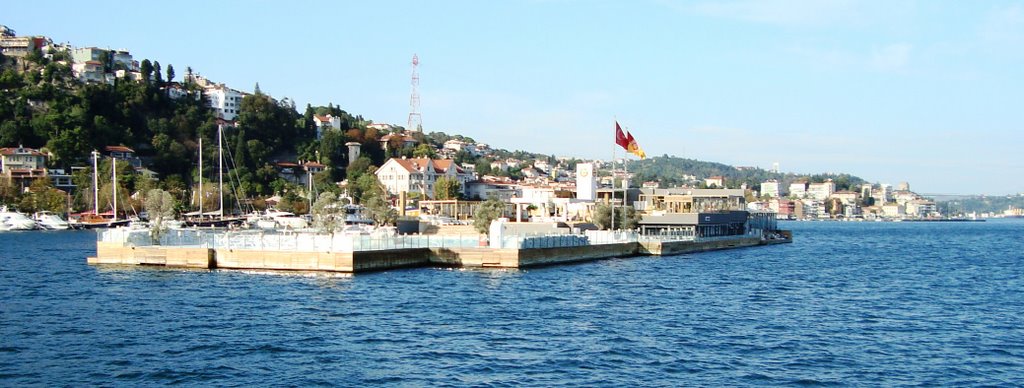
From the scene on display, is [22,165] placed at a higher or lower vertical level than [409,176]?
higher

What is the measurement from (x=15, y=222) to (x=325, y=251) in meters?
67.1

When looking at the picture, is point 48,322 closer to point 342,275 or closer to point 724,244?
point 342,275

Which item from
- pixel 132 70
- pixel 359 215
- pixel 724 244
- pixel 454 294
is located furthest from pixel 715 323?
pixel 132 70

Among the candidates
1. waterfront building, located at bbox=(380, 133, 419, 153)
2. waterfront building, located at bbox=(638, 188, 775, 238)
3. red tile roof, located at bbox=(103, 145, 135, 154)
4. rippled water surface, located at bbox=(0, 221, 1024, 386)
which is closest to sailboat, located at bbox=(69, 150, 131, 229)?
red tile roof, located at bbox=(103, 145, 135, 154)

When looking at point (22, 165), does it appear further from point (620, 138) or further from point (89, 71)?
point (620, 138)

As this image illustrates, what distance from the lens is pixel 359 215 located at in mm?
101312

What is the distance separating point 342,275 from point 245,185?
89.0 m

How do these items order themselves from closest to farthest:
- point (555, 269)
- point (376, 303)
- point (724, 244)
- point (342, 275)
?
point (376, 303) < point (342, 275) < point (555, 269) < point (724, 244)

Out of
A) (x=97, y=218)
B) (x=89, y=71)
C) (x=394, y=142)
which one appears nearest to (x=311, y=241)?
(x=97, y=218)

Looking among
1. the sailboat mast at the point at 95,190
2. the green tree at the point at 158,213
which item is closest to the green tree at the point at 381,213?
the sailboat mast at the point at 95,190

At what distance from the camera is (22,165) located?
114m

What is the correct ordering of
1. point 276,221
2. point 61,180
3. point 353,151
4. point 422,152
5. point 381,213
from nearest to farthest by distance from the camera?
point 381,213 < point 276,221 < point 61,180 < point 353,151 < point 422,152

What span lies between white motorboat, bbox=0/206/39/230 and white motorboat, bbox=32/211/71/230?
2.83ft

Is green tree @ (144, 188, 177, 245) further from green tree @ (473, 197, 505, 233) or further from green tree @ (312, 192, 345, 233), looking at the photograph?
green tree @ (473, 197, 505, 233)
